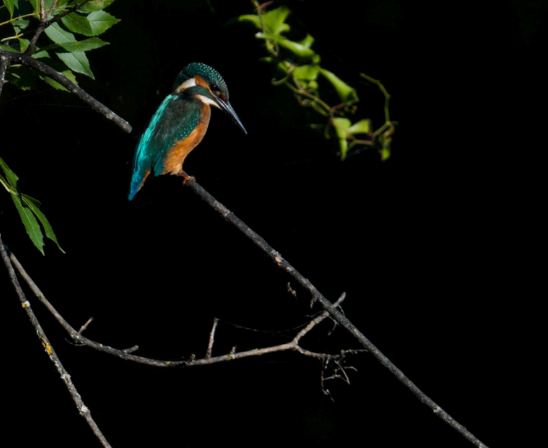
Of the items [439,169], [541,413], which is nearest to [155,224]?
[439,169]

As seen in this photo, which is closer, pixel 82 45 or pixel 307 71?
pixel 82 45

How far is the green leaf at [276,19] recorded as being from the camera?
1539mm

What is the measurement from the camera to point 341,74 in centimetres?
178

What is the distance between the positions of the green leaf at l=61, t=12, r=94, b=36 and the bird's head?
0.71m

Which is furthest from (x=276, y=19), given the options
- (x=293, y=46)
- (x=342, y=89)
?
(x=342, y=89)

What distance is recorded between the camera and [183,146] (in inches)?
84.0

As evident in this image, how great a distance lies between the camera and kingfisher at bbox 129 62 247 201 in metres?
2.00

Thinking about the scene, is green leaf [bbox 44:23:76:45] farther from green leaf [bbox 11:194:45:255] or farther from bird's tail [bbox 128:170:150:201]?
bird's tail [bbox 128:170:150:201]

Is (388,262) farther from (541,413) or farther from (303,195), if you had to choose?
(541,413)

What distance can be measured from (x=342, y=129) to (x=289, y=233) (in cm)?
68

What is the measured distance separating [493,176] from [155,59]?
4.80ft

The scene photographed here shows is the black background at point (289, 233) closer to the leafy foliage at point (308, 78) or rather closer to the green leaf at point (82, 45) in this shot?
the leafy foliage at point (308, 78)

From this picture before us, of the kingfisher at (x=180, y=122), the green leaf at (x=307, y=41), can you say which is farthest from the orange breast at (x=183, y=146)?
the green leaf at (x=307, y=41)

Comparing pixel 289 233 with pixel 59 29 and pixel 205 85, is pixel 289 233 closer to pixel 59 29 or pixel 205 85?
pixel 205 85
